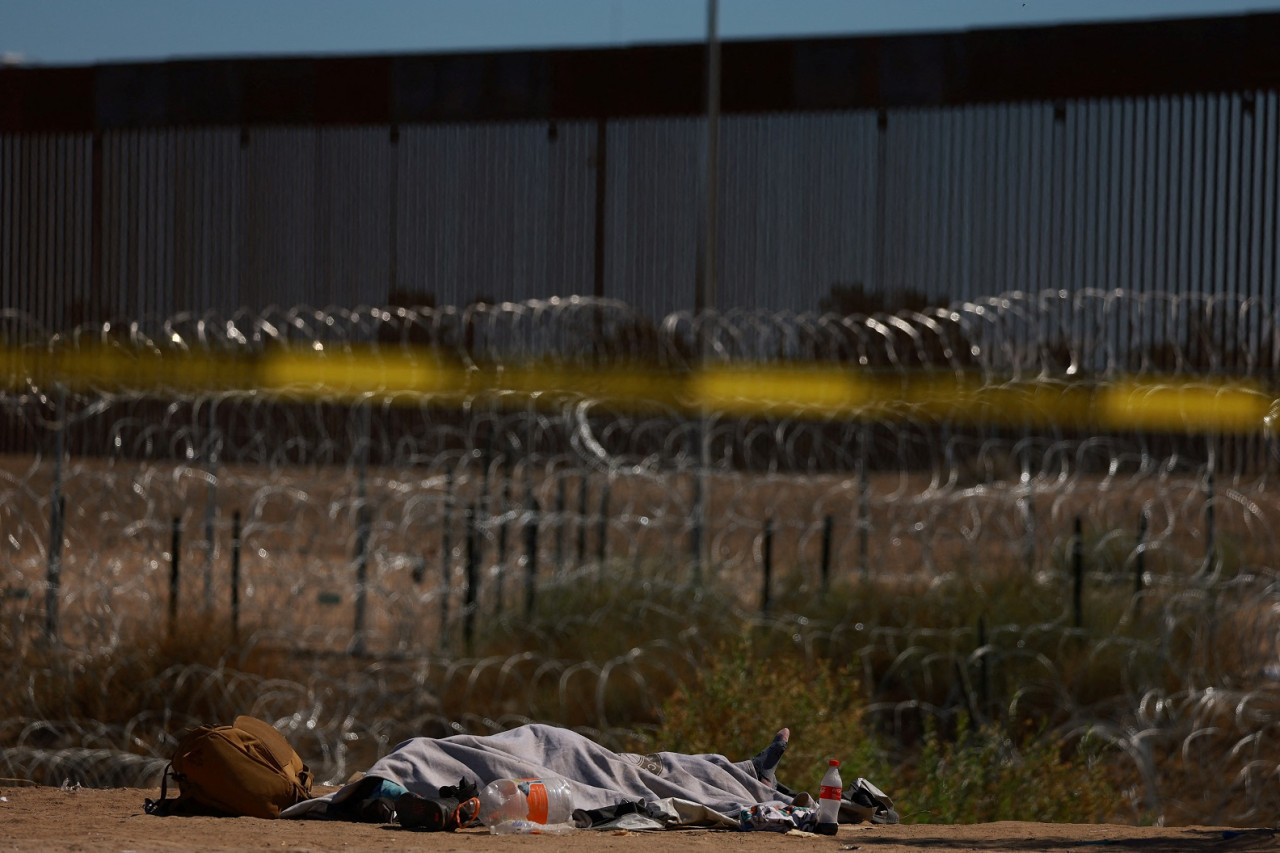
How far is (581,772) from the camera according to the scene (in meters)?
5.35

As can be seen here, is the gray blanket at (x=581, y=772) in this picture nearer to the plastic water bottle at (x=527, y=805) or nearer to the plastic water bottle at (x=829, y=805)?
the plastic water bottle at (x=527, y=805)

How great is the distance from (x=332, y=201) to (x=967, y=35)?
20.3ft

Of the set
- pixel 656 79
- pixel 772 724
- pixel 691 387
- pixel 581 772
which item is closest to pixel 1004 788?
pixel 772 724

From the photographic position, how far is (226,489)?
54.1 feet

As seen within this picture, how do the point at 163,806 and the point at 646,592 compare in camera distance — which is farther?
the point at 646,592

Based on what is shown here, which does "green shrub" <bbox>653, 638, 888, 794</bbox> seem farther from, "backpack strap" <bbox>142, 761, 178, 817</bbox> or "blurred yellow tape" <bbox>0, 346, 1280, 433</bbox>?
"backpack strap" <bbox>142, 761, 178, 817</bbox>

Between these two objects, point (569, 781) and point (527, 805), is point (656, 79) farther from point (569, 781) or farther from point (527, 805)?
point (527, 805)

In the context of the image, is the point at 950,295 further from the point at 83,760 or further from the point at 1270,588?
the point at 83,760

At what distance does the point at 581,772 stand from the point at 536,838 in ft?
1.81

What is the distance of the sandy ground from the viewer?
457cm

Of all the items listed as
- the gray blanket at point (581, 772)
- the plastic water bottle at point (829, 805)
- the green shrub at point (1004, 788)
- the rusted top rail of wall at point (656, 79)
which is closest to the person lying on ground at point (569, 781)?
the gray blanket at point (581, 772)

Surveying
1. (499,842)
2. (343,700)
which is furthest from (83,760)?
(499,842)

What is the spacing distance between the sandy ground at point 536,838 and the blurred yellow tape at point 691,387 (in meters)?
3.11

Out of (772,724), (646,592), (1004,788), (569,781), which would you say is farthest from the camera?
(646,592)
